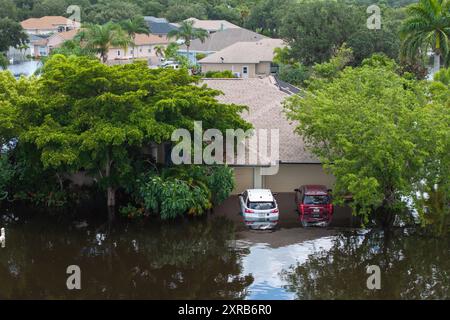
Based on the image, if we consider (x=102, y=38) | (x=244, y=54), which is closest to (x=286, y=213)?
(x=102, y=38)

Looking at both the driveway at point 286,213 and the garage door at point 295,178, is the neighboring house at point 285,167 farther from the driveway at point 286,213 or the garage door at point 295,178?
the driveway at point 286,213

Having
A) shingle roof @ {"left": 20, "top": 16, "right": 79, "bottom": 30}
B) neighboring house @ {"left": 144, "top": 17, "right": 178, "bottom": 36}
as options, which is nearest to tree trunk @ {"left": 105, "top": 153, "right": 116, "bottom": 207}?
neighboring house @ {"left": 144, "top": 17, "right": 178, "bottom": 36}

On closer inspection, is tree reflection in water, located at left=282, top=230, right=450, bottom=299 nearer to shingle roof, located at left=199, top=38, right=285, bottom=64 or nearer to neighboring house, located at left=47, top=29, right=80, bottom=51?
shingle roof, located at left=199, top=38, right=285, bottom=64

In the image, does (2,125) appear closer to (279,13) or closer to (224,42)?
(224,42)

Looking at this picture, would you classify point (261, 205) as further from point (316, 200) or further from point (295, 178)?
point (295, 178)

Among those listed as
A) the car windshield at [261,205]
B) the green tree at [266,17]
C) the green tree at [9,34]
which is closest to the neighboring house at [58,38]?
the green tree at [9,34]

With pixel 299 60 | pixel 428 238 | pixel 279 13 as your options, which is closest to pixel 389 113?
pixel 428 238

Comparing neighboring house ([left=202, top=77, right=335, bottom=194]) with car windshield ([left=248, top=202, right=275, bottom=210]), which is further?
neighboring house ([left=202, top=77, right=335, bottom=194])

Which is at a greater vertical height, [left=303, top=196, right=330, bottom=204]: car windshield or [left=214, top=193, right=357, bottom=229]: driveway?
[left=303, top=196, right=330, bottom=204]: car windshield
